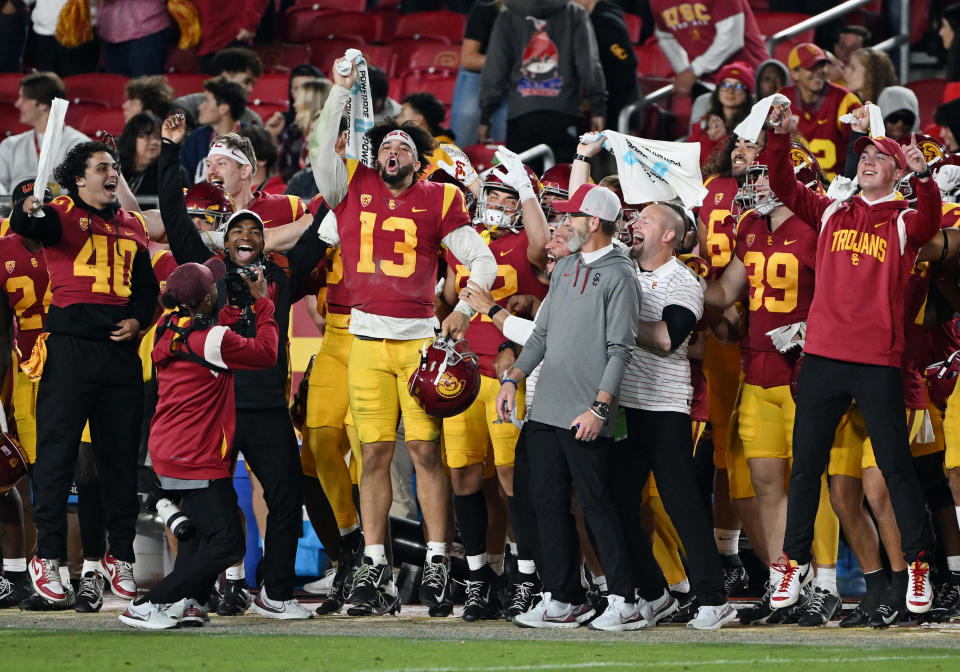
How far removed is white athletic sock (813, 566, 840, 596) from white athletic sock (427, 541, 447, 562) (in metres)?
1.71

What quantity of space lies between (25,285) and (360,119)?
188 centimetres

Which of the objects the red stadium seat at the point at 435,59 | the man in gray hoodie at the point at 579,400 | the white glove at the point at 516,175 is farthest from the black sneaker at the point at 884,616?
the red stadium seat at the point at 435,59

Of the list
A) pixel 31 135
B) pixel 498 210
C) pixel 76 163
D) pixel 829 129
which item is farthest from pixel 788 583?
pixel 31 135

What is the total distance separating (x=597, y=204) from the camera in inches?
266

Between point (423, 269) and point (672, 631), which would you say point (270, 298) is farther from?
point (672, 631)

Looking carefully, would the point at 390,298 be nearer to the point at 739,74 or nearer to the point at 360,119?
the point at 360,119

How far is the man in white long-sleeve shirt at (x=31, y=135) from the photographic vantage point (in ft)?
33.5

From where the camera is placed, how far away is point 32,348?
7.79 metres

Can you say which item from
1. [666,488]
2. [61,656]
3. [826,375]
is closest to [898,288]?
[826,375]

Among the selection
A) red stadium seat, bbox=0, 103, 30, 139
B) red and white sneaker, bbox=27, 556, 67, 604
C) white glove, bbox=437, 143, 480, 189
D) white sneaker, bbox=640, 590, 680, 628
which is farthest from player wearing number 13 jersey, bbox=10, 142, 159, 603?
red stadium seat, bbox=0, 103, 30, 139

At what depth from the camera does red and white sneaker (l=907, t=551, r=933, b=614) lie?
21.7 feet

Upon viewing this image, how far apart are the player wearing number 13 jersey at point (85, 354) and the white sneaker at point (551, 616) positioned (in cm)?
203

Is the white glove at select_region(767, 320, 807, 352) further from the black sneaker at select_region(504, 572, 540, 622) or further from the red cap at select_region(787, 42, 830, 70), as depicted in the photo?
the red cap at select_region(787, 42, 830, 70)

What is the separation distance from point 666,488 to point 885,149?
1731 millimetres
